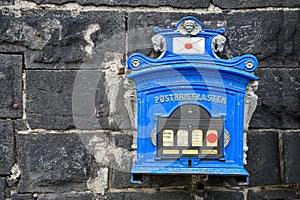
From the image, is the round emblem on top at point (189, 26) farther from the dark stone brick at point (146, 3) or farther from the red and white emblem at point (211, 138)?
the red and white emblem at point (211, 138)

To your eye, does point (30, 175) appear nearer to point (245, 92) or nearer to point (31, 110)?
point (31, 110)

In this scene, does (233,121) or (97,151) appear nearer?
(233,121)

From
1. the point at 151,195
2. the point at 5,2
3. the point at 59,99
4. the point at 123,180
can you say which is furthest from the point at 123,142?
the point at 5,2

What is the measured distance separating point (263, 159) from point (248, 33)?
0.75 meters

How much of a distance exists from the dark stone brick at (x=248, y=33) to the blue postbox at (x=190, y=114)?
1.04ft

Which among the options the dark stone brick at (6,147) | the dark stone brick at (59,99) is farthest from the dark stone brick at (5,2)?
the dark stone brick at (6,147)

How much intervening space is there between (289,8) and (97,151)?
1.42m

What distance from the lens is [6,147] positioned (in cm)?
265

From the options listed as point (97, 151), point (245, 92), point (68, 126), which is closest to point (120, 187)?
point (97, 151)

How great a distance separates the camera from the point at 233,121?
2363 millimetres

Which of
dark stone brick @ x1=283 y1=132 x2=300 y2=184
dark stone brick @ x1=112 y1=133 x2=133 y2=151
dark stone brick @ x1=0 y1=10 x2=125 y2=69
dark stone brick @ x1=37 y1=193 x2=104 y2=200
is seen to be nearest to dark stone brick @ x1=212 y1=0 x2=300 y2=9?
dark stone brick @ x1=0 y1=10 x2=125 y2=69

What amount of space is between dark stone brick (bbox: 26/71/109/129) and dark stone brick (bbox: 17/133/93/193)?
82mm

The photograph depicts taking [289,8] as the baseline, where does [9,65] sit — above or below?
below

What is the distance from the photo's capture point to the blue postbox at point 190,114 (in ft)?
7.55
